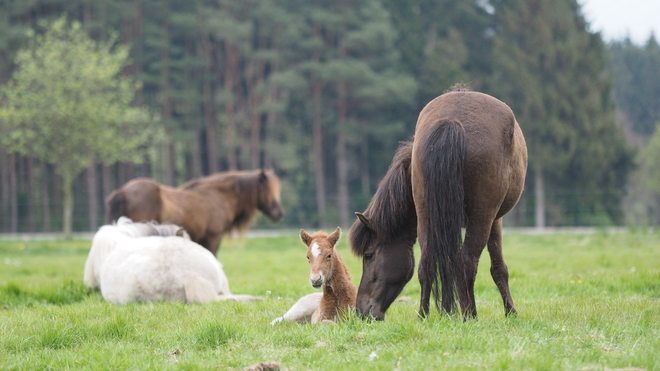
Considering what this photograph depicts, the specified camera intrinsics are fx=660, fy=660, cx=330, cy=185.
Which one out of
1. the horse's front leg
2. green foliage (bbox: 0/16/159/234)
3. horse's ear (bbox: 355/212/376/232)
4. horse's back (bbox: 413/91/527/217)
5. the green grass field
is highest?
green foliage (bbox: 0/16/159/234)

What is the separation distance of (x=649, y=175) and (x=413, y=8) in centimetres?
2118

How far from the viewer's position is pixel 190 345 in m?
4.61

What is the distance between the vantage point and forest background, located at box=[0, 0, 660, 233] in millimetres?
37406

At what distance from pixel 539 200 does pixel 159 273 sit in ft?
104

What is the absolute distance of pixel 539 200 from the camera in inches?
1416

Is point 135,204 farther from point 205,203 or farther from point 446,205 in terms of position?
point 446,205

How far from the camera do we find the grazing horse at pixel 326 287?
537 cm

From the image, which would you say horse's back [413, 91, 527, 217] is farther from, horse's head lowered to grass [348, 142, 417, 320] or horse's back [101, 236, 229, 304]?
horse's back [101, 236, 229, 304]

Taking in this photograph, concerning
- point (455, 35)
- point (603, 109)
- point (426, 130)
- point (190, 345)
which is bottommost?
point (190, 345)

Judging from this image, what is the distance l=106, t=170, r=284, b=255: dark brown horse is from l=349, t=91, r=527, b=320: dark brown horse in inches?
257

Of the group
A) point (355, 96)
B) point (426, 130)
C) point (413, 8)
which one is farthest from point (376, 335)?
point (413, 8)

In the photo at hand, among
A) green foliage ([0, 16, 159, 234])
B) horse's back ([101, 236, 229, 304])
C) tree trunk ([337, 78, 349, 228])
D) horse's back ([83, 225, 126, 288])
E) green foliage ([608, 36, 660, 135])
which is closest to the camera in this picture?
horse's back ([101, 236, 229, 304])

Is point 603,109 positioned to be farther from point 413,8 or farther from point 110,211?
point 110,211

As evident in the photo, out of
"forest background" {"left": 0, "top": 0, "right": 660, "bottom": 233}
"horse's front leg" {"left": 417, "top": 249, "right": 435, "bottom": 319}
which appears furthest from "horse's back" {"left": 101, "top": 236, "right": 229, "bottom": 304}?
"forest background" {"left": 0, "top": 0, "right": 660, "bottom": 233}
